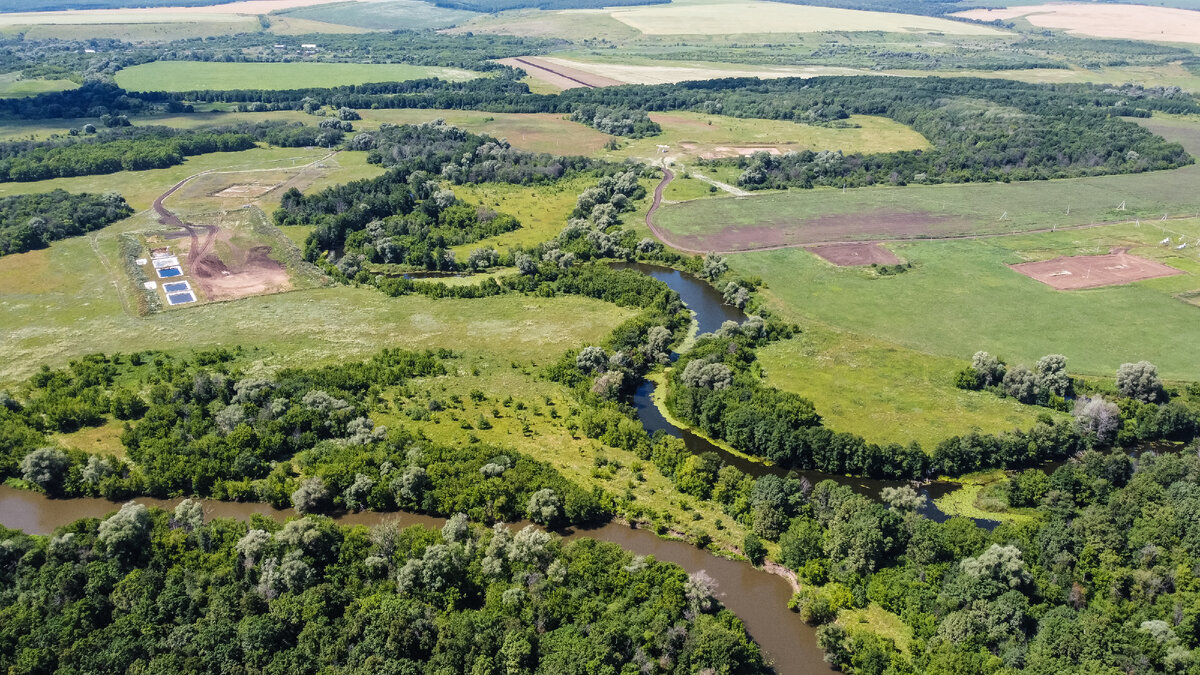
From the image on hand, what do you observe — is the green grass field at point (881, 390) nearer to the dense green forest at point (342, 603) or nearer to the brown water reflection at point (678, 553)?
the brown water reflection at point (678, 553)

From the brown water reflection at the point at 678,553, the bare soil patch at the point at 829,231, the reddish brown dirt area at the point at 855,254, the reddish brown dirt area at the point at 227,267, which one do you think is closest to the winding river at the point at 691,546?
the brown water reflection at the point at 678,553

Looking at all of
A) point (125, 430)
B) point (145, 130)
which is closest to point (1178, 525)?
point (125, 430)

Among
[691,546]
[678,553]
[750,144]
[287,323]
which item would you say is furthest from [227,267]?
[750,144]

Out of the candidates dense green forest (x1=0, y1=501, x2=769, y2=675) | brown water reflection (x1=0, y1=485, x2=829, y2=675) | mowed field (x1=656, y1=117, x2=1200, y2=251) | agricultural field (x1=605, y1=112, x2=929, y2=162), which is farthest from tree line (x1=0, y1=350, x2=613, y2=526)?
agricultural field (x1=605, y1=112, x2=929, y2=162)

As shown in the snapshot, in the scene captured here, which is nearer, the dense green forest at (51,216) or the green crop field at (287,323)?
the green crop field at (287,323)

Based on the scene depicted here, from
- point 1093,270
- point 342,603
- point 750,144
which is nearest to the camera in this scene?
point 342,603

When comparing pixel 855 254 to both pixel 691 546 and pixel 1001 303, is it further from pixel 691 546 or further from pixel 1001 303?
pixel 691 546

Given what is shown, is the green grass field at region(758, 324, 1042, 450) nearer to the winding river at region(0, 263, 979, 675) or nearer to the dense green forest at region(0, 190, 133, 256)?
the winding river at region(0, 263, 979, 675)
